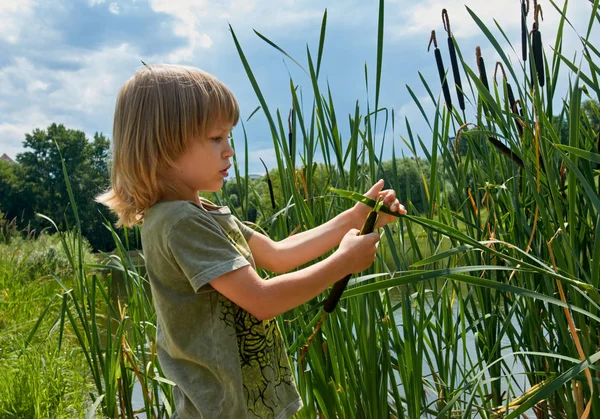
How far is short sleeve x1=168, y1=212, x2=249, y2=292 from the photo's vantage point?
1076 millimetres

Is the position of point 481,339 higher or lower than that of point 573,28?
lower

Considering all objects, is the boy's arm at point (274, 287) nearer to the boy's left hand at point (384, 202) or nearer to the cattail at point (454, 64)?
the boy's left hand at point (384, 202)

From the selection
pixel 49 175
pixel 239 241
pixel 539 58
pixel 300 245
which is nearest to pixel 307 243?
pixel 300 245

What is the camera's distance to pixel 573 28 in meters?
1.20

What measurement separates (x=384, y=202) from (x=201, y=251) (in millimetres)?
343

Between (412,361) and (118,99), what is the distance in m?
0.79

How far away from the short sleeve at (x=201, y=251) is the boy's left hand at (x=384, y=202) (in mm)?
273

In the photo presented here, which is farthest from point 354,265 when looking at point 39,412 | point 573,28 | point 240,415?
point 39,412

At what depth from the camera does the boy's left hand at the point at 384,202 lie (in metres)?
1.13

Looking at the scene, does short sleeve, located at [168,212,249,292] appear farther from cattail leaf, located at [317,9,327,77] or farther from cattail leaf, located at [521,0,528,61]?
cattail leaf, located at [521,0,528,61]

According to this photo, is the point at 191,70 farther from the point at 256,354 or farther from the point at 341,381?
the point at 341,381

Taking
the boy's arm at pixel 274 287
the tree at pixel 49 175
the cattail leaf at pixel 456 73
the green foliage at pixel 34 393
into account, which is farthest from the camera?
the tree at pixel 49 175

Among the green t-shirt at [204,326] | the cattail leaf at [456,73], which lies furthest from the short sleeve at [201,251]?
the cattail leaf at [456,73]

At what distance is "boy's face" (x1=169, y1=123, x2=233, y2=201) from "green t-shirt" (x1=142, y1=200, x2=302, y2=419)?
0.19ft
